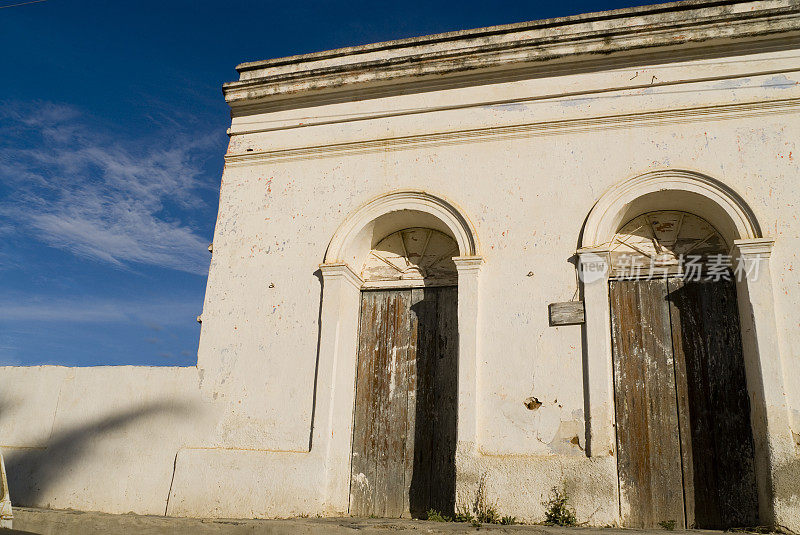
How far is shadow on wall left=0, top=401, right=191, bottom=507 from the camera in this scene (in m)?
6.83

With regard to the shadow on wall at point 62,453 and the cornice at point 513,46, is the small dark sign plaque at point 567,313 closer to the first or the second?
the cornice at point 513,46

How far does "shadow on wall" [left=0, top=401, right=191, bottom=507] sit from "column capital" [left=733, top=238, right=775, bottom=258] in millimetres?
5747

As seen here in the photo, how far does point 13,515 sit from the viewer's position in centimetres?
612

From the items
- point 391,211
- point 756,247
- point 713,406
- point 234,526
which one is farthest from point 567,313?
point 234,526

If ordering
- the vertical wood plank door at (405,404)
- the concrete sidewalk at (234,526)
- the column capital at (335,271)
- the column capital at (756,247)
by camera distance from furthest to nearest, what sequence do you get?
the column capital at (335,271) < the vertical wood plank door at (405,404) < the column capital at (756,247) < the concrete sidewalk at (234,526)

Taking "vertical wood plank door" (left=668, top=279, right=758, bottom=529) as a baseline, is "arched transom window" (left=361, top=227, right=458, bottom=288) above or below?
above

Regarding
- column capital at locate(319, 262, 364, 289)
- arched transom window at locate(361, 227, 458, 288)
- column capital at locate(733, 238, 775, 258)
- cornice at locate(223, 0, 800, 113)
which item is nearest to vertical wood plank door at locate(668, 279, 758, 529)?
column capital at locate(733, 238, 775, 258)

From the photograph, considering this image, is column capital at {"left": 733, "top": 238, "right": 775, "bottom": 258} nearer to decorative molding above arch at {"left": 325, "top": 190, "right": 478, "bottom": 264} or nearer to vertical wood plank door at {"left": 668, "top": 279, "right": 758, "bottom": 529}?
vertical wood plank door at {"left": 668, "top": 279, "right": 758, "bottom": 529}

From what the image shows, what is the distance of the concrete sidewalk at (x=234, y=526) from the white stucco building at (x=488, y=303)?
1.66 feet

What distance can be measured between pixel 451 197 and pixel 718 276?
275 centimetres

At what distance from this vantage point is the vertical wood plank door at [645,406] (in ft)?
18.4

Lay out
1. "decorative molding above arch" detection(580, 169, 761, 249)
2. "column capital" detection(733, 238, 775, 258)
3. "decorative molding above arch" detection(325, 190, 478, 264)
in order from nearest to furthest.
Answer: "column capital" detection(733, 238, 775, 258) < "decorative molding above arch" detection(580, 169, 761, 249) < "decorative molding above arch" detection(325, 190, 478, 264)

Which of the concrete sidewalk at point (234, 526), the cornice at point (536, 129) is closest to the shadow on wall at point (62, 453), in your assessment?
the concrete sidewalk at point (234, 526)

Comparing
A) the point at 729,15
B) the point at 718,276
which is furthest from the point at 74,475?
the point at 729,15
